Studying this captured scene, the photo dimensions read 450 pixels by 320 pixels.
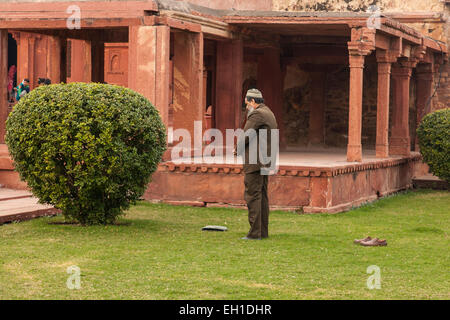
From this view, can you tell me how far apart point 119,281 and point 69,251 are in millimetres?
1512

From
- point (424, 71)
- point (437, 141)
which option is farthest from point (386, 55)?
point (424, 71)

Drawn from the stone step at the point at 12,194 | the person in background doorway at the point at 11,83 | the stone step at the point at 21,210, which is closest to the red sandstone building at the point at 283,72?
the stone step at the point at 12,194

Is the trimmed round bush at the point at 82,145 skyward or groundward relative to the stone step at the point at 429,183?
skyward

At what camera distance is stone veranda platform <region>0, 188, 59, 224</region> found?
9.67 metres

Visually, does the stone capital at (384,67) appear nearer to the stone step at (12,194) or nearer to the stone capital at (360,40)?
the stone capital at (360,40)

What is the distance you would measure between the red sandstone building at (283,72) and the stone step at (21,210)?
1492 millimetres

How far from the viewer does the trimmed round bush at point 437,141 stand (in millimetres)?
14969

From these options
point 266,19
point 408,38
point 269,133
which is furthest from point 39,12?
point 408,38

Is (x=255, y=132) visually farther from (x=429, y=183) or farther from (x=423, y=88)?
(x=423, y=88)

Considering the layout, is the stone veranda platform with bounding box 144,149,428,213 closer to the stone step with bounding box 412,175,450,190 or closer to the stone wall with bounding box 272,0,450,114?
the stone step with bounding box 412,175,450,190

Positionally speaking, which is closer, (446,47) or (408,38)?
(408,38)

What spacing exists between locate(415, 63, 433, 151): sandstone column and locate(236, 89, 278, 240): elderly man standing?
33.9ft

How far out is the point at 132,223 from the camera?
9.87 meters
